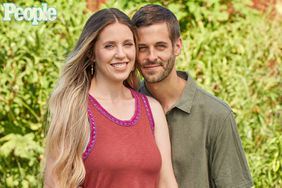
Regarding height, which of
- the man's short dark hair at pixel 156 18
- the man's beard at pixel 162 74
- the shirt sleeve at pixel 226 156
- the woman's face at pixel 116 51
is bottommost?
the shirt sleeve at pixel 226 156

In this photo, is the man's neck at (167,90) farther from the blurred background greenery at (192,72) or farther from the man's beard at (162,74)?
the blurred background greenery at (192,72)

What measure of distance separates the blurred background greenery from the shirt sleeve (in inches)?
71.2

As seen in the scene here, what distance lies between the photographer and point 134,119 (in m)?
3.66

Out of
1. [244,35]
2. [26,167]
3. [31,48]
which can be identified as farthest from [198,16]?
[26,167]

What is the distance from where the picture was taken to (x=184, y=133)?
12.6 ft

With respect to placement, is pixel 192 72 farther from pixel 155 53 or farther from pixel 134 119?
pixel 134 119

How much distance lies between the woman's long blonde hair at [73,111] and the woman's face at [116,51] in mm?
33

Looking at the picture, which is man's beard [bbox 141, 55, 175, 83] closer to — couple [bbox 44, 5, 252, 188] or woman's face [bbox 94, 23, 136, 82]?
couple [bbox 44, 5, 252, 188]

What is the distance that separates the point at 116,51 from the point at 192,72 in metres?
2.43

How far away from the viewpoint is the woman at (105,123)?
11.5 feet

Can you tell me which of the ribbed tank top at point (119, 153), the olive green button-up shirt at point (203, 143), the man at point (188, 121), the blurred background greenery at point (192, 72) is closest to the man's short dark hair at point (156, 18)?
the man at point (188, 121)

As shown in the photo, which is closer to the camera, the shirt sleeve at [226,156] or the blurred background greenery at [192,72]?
the shirt sleeve at [226,156]

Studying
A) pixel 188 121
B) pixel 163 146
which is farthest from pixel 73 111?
pixel 188 121

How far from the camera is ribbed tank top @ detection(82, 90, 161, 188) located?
3.48m
